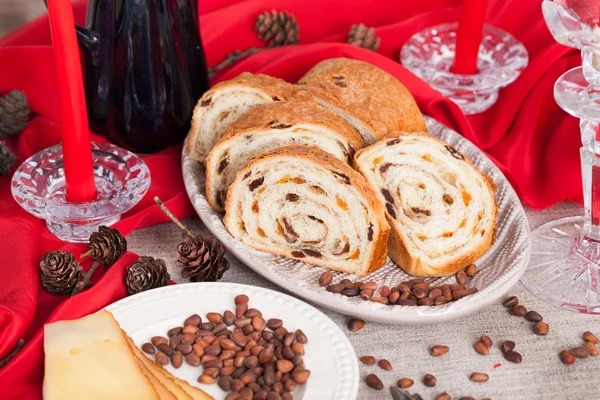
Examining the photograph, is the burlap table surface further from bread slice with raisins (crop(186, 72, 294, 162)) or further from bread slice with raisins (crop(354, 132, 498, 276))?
bread slice with raisins (crop(186, 72, 294, 162))

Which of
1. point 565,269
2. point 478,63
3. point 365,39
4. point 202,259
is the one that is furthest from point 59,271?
point 478,63

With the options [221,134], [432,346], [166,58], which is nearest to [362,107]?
[221,134]

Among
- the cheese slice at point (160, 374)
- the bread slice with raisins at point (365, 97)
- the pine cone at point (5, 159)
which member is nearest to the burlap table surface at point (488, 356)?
the cheese slice at point (160, 374)

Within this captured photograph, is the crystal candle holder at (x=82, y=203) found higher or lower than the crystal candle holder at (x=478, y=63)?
lower

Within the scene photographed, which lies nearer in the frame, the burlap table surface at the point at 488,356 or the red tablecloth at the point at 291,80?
the burlap table surface at the point at 488,356

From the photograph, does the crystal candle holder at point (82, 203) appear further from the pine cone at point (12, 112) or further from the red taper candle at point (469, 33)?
the red taper candle at point (469, 33)

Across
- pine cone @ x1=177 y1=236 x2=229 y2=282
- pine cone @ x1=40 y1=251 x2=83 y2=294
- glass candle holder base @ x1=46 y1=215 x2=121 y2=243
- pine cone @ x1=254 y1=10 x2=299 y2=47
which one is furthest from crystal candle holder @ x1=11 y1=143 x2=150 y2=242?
pine cone @ x1=254 y1=10 x2=299 y2=47

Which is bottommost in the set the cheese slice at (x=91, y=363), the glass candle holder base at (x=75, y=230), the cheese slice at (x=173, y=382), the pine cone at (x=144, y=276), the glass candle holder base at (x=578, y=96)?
the glass candle holder base at (x=75, y=230)
